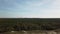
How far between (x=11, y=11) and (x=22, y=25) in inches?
9.5

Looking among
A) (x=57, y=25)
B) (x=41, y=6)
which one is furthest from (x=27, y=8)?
(x=57, y=25)

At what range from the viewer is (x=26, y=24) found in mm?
1325

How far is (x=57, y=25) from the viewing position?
1345 millimetres

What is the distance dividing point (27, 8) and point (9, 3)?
0.24 m

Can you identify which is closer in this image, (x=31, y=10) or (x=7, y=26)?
(x=7, y=26)

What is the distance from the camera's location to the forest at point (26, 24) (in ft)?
4.29

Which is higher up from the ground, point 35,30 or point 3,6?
point 3,6

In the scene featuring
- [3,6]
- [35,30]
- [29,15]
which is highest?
[3,6]

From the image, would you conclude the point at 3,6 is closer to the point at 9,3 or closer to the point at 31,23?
the point at 9,3

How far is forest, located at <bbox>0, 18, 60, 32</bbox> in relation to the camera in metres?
1.31

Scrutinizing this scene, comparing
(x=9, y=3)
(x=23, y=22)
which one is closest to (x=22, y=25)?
(x=23, y=22)

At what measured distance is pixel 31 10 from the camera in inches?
56.4

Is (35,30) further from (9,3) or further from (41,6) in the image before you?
(9,3)

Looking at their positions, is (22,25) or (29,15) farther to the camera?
(29,15)
